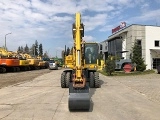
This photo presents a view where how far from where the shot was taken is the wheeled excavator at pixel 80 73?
10.4m

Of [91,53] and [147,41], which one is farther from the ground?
[147,41]

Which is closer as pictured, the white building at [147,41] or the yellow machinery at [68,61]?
the yellow machinery at [68,61]

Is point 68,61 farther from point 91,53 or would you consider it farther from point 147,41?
point 147,41

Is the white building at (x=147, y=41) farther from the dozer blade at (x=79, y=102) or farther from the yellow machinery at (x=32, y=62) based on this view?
the dozer blade at (x=79, y=102)

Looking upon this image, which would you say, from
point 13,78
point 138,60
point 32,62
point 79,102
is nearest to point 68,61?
point 79,102

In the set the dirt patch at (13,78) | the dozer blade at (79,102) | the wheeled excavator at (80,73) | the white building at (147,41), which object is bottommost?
the dirt patch at (13,78)

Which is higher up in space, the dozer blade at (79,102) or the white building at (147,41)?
the white building at (147,41)

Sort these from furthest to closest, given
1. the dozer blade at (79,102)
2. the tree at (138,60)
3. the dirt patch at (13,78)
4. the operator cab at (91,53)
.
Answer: the tree at (138,60) < the dirt patch at (13,78) < the operator cab at (91,53) < the dozer blade at (79,102)

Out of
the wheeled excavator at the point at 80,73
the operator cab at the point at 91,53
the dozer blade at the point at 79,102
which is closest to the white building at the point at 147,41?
the wheeled excavator at the point at 80,73

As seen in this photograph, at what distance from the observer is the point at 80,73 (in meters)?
11.9

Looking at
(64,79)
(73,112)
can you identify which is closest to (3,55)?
(64,79)

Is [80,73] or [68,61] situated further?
[68,61]

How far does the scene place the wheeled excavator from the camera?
1041 centimetres

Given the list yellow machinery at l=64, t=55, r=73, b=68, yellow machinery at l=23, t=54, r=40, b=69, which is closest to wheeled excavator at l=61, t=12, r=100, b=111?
yellow machinery at l=64, t=55, r=73, b=68
